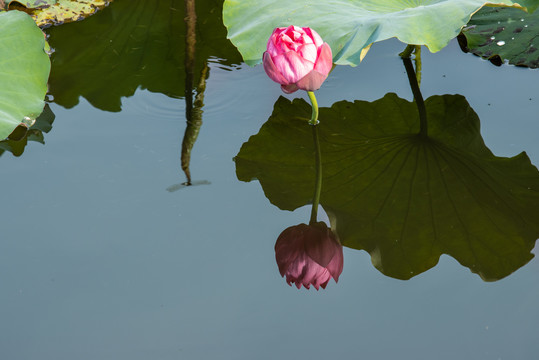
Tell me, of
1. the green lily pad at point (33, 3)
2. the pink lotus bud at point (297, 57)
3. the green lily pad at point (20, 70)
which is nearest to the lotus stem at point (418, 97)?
the pink lotus bud at point (297, 57)

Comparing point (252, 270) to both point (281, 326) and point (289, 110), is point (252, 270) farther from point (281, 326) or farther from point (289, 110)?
point (289, 110)

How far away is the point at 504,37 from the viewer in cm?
181

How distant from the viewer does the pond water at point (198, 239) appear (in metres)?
1.13

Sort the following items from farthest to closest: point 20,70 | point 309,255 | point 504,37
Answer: point 504,37 → point 20,70 → point 309,255

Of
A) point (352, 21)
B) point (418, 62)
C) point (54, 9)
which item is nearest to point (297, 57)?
point (352, 21)

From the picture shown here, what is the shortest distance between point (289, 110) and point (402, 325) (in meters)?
0.73

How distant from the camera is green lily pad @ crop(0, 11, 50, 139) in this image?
5.03ft

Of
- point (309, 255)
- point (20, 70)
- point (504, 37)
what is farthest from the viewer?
point (504, 37)

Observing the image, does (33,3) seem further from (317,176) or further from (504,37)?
(504,37)

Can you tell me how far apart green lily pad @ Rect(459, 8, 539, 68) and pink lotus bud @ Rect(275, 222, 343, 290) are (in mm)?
824

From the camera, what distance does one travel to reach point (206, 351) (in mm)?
1113

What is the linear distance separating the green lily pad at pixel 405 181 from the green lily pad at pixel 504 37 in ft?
0.80

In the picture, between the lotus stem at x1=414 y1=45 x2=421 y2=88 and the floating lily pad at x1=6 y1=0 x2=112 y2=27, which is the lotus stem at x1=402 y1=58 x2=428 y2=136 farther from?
the floating lily pad at x1=6 y1=0 x2=112 y2=27

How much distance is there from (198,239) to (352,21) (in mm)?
637
